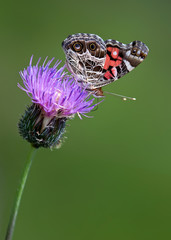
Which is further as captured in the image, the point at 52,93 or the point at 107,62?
the point at 107,62

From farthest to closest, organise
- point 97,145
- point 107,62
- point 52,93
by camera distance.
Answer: point 97,145, point 107,62, point 52,93

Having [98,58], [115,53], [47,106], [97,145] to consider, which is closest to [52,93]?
[47,106]

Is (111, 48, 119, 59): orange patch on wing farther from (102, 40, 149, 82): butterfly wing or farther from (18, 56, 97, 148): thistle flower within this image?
(18, 56, 97, 148): thistle flower

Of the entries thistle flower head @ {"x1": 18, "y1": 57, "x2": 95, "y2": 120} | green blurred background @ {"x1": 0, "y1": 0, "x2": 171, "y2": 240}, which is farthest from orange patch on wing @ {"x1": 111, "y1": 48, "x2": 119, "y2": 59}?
green blurred background @ {"x1": 0, "y1": 0, "x2": 171, "y2": 240}

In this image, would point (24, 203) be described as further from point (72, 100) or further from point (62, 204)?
point (72, 100)

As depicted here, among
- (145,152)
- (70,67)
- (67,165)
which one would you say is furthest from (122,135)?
(70,67)

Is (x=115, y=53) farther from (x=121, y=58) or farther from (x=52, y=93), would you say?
(x=52, y=93)

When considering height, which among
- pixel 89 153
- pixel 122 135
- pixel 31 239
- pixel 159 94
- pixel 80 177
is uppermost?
pixel 159 94
